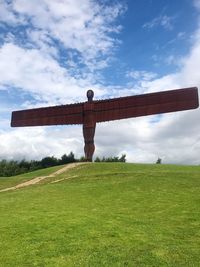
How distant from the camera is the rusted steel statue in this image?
3241cm

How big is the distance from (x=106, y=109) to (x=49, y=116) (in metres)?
6.17

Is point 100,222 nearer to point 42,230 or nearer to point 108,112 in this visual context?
point 42,230

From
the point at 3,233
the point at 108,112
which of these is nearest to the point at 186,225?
the point at 3,233

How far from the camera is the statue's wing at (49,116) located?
36.5 metres

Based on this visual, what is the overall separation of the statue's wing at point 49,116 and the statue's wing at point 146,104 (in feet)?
7.06

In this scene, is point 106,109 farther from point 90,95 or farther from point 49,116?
point 49,116

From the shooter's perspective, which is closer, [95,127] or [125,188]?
[125,188]

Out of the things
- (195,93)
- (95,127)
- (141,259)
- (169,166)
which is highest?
(195,93)

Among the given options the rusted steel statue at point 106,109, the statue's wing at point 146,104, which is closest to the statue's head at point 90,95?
the rusted steel statue at point 106,109

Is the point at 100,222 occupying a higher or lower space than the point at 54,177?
lower

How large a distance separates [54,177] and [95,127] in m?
7.49

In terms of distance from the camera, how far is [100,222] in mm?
14352

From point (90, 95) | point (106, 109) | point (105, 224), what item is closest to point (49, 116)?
point (90, 95)

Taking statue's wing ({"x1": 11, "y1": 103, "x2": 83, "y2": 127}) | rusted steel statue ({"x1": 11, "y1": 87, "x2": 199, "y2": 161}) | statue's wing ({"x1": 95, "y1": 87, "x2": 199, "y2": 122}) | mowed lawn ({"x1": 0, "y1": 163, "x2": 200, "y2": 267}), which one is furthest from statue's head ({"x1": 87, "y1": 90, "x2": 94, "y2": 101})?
mowed lawn ({"x1": 0, "y1": 163, "x2": 200, "y2": 267})
